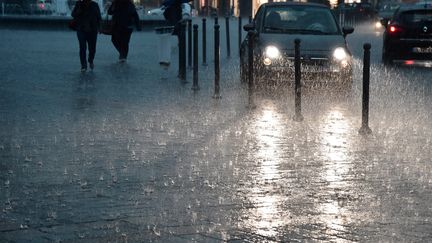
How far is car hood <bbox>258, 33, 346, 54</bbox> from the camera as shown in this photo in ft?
53.0

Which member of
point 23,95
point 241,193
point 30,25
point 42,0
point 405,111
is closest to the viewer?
point 241,193

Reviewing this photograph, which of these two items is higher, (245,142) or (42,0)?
(245,142)

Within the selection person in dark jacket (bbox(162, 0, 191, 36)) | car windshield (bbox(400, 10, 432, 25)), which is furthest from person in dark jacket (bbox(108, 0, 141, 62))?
car windshield (bbox(400, 10, 432, 25))

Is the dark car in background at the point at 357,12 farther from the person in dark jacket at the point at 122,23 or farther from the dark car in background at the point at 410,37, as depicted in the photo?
the person in dark jacket at the point at 122,23

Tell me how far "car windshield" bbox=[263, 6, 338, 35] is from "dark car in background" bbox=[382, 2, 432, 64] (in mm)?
6519

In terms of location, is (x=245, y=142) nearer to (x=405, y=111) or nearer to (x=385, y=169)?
(x=385, y=169)

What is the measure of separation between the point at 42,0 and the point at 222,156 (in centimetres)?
5282

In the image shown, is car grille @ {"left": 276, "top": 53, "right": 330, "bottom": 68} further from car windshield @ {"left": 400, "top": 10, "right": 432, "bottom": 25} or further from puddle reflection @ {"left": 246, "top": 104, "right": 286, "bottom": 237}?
car windshield @ {"left": 400, "top": 10, "right": 432, "bottom": 25}

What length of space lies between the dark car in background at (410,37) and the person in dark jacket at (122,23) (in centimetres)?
605

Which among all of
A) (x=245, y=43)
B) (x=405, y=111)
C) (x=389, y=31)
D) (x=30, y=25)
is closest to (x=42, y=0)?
(x=30, y=25)

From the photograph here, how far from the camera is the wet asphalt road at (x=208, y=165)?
270 inches

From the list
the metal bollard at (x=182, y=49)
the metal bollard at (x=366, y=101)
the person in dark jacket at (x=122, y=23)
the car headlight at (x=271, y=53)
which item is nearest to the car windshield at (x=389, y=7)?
the person in dark jacket at (x=122, y=23)

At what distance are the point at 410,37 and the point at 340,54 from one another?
840 cm

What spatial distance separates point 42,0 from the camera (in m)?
61.1
